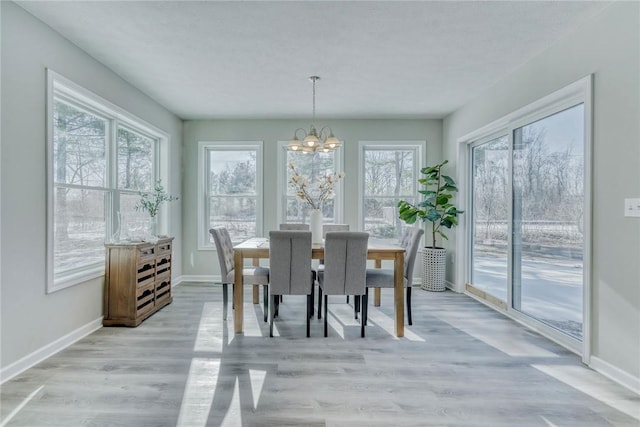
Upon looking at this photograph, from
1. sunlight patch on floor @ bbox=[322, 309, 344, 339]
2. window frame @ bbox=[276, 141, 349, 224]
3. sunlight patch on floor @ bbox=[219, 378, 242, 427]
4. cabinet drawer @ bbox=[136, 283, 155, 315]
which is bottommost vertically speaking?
sunlight patch on floor @ bbox=[219, 378, 242, 427]

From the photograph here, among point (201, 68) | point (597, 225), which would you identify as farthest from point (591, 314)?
point (201, 68)

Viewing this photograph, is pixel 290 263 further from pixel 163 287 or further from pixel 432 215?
pixel 432 215

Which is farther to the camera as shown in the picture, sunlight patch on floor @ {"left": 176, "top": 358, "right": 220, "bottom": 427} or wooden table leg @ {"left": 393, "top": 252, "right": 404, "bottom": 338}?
wooden table leg @ {"left": 393, "top": 252, "right": 404, "bottom": 338}

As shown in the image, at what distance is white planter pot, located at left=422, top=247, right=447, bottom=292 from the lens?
472 centimetres

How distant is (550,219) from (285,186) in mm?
3496

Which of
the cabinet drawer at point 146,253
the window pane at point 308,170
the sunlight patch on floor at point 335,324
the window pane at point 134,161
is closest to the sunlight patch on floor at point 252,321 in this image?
the sunlight patch on floor at point 335,324

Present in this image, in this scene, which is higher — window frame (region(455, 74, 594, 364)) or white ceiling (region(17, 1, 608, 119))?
white ceiling (region(17, 1, 608, 119))

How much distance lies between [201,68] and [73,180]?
159 cm

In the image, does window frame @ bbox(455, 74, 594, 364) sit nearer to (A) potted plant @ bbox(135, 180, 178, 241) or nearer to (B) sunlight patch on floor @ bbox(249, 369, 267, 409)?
(B) sunlight patch on floor @ bbox(249, 369, 267, 409)

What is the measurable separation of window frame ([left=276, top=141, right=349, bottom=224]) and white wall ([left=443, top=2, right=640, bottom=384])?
10.1ft

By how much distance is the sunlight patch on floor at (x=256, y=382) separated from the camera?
80.6 inches

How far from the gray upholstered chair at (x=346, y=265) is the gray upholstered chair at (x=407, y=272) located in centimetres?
25

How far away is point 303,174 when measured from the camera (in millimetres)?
5254

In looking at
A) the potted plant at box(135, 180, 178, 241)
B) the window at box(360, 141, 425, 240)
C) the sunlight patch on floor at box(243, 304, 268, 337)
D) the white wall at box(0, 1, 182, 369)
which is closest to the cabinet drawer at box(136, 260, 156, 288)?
the potted plant at box(135, 180, 178, 241)
